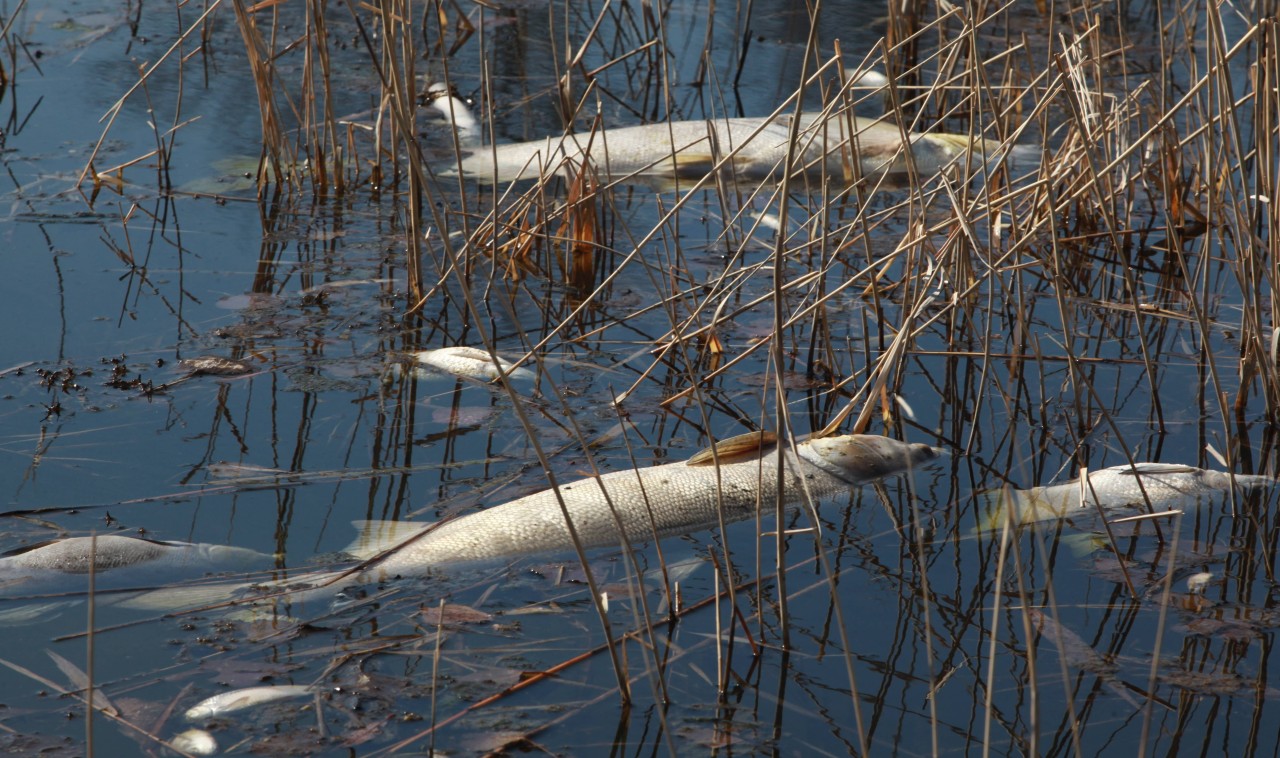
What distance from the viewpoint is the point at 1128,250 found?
18.9ft

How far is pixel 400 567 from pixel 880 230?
348cm

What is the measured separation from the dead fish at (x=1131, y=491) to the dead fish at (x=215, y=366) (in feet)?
7.81

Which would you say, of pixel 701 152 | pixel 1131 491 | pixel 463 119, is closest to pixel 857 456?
pixel 1131 491

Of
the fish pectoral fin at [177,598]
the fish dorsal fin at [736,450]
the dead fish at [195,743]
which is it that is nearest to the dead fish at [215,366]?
the fish pectoral fin at [177,598]

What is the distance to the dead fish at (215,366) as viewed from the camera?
426 centimetres

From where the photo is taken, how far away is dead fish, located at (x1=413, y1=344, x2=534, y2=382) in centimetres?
436

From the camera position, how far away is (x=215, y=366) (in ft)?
14.1

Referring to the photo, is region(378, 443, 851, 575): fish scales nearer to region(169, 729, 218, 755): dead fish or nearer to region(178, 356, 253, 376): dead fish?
region(169, 729, 218, 755): dead fish

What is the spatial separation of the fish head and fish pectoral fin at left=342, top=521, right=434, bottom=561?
1117 mm

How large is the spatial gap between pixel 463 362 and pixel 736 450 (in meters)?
1.13

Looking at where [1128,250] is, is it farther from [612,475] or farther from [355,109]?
[355,109]

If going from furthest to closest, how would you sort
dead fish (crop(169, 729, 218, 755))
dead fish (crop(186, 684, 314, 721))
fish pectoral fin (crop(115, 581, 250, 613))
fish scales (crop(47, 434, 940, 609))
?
fish scales (crop(47, 434, 940, 609)) < fish pectoral fin (crop(115, 581, 250, 613)) < dead fish (crop(186, 684, 314, 721)) < dead fish (crop(169, 729, 218, 755))

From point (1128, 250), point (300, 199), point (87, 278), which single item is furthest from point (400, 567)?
point (1128, 250)

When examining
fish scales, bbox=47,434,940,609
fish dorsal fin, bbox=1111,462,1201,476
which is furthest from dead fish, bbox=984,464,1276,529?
fish scales, bbox=47,434,940,609
